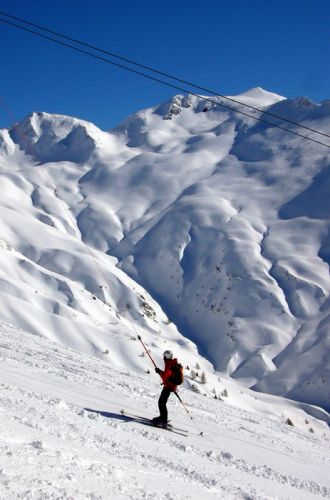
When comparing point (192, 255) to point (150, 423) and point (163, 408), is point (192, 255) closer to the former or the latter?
point (163, 408)

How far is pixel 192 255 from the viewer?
10950 centimetres

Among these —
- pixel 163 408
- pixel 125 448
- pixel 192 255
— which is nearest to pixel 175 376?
pixel 163 408

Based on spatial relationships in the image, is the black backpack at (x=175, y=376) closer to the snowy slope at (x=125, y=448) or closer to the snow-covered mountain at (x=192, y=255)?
the snowy slope at (x=125, y=448)

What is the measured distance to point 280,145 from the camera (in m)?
154

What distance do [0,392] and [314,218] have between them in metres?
110

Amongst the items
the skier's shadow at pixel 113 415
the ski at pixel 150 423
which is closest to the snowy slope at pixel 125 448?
the skier's shadow at pixel 113 415

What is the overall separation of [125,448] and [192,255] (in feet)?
333

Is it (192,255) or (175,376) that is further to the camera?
(192,255)

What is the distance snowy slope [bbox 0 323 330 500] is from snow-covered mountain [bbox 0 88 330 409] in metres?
30.5

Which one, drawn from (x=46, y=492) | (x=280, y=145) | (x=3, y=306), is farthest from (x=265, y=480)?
(x=280, y=145)

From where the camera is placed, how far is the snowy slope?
6301 mm

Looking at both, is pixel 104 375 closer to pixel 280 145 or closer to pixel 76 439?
pixel 76 439

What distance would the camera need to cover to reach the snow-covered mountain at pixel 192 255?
227 ft

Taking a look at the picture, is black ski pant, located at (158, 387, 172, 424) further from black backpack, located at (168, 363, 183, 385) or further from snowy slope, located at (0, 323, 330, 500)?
snowy slope, located at (0, 323, 330, 500)
